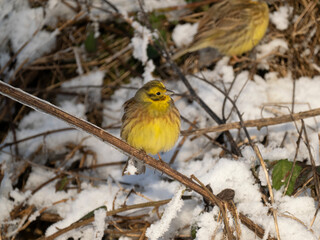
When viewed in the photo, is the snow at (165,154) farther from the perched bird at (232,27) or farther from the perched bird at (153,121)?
the perched bird at (153,121)

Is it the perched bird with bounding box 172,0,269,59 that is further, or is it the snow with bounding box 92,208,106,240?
the perched bird with bounding box 172,0,269,59

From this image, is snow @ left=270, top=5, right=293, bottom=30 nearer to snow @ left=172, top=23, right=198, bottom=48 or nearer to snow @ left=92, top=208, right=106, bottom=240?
snow @ left=172, top=23, right=198, bottom=48

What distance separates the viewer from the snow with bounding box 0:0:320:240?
Answer: 271 centimetres

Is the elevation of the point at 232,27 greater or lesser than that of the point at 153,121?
greater

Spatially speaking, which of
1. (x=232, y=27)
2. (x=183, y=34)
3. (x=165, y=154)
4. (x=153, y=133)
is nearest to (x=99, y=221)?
(x=153, y=133)

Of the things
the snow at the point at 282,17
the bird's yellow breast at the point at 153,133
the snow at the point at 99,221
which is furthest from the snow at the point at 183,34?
the snow at the point at 99,221

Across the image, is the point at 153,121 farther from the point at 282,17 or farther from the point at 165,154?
the point at 282,17

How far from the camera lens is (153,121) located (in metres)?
2.69

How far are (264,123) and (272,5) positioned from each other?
1.89m

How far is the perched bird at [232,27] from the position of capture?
412 cm

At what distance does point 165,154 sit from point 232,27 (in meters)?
1.48

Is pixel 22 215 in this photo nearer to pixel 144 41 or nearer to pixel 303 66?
pixel 144 41

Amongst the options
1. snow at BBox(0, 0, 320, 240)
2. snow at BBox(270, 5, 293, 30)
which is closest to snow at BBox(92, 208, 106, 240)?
snow at BBox(0, 0, 320, 240)

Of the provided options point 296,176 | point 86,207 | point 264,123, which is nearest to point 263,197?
point 296,176
